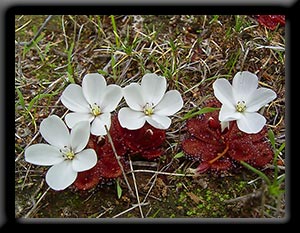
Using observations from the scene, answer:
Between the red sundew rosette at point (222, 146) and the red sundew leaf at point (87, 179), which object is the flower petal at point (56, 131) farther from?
the red sundew rosette at point (222, 146)

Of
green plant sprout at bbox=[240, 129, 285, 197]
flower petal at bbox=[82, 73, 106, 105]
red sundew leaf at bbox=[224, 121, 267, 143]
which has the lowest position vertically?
green plant sprout at bbox=[240, 129, 285, 197]

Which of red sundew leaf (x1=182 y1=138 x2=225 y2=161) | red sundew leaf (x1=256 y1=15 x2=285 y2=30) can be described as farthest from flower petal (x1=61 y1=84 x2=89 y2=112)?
red sundew leaf (x1=256 y1=15 x2=285 y2=30)

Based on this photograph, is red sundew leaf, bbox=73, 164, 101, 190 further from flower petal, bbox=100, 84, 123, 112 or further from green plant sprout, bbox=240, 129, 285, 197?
green plant sprout, bbox=240, 129, 285, 197

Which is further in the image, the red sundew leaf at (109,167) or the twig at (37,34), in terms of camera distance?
the twig at (37,34)

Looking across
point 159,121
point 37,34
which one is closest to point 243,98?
point 159,121

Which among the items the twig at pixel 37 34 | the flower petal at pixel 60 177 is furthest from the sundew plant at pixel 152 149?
the twig at pixel 37 34

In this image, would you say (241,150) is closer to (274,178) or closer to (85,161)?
(274,178)
